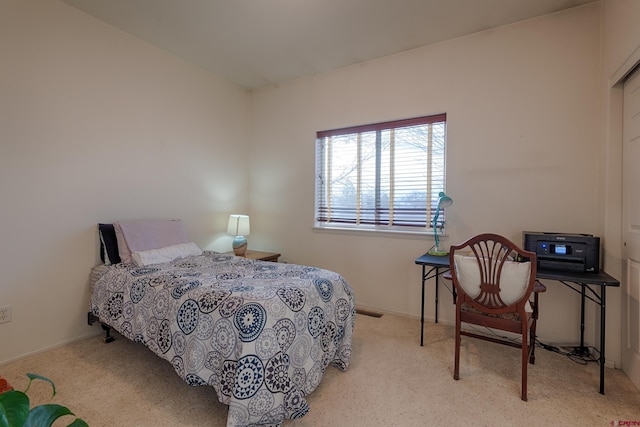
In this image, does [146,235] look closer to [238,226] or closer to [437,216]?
[238,226]

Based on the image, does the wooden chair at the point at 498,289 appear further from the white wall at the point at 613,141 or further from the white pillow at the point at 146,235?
the white pillow at the point at 146,235

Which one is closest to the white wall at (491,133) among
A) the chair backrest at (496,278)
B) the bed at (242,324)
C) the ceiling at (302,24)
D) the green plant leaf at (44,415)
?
the ceiling at (302,24)

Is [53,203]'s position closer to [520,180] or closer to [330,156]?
[330,156]

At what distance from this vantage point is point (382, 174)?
3.25m

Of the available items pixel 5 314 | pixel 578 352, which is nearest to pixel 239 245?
pixel 5 314

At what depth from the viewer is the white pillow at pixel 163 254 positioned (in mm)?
2436

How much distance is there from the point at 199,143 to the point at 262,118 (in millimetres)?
939

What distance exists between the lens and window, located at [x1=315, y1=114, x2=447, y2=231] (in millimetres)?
2973

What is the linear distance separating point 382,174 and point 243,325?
89.3 inches

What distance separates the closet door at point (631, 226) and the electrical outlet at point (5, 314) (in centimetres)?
424

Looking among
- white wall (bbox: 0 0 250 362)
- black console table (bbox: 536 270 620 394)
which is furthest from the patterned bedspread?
black console table (bbox: 536 270 620 394)

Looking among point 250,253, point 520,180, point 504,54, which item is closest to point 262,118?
point 250,253

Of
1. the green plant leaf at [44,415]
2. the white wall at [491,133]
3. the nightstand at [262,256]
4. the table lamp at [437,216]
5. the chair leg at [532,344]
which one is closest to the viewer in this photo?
the green plant leaf at [44,415]

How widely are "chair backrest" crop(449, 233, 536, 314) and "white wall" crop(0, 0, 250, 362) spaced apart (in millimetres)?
2818
